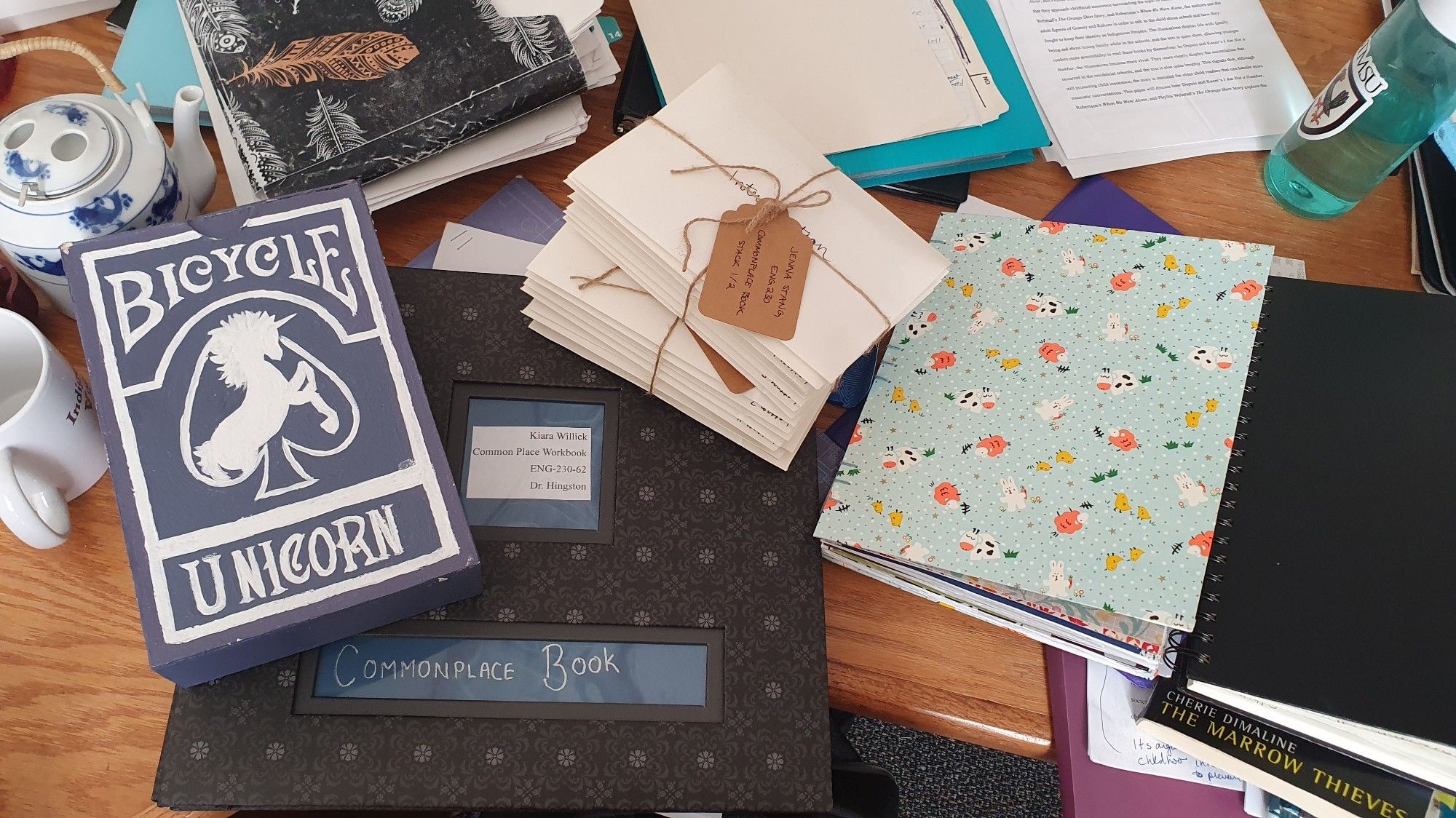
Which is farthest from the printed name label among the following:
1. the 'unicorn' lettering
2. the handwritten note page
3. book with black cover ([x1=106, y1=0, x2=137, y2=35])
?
book with black cover ([x1=106, y1=0, x2=137, y2=35])

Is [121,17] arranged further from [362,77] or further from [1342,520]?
[1342,520]

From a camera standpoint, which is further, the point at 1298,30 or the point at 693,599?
the point at 1298,30

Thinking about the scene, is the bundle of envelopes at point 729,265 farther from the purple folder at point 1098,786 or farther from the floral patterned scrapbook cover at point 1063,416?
the purple folder at point 1098,786

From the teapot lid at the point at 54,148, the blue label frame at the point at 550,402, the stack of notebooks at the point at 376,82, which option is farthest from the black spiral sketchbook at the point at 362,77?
the blue label frame at the point at 550,402

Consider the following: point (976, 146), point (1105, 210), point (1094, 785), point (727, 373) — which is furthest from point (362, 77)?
point (1094, 785)

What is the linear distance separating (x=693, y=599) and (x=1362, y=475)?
1.76 feet

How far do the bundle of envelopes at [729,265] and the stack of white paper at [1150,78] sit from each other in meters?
0.35

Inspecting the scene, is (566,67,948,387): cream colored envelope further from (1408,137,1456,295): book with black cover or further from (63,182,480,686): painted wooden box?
(1408,137,1456,295): book with black cover

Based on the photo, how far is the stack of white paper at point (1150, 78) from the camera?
0.95 m

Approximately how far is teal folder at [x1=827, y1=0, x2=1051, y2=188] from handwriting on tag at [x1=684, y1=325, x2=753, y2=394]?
278 millimetres

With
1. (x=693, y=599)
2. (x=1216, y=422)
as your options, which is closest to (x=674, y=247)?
(x=693, y=599)

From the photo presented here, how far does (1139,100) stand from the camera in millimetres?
975

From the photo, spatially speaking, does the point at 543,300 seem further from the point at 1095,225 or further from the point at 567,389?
the point at 1095,225

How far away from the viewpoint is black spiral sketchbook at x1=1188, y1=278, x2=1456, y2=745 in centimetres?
68
